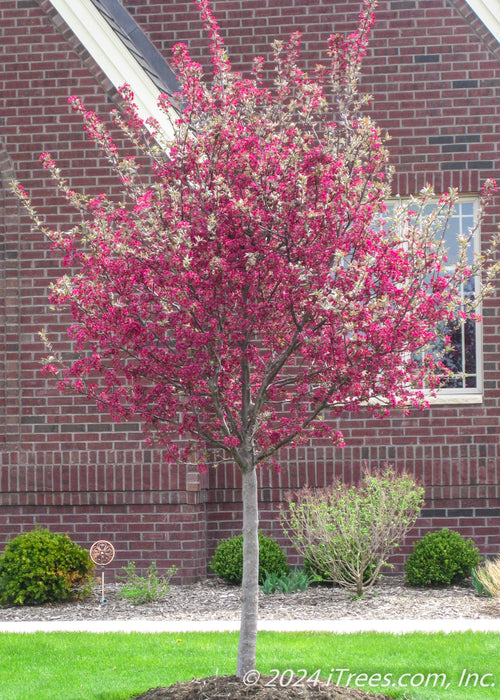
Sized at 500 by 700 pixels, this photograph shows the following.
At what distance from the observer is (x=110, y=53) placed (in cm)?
1057

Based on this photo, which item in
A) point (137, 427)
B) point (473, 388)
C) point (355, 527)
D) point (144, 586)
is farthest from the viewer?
point (473, 388)

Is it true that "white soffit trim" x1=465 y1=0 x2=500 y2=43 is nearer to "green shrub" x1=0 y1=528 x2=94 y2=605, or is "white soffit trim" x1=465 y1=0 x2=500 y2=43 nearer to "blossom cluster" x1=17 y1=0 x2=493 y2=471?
"blossom cluster" x1=17 y1=0 x2=493 y2=471

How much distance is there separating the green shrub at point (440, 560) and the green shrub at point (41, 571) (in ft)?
11.0

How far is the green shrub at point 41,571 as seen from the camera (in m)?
9.45

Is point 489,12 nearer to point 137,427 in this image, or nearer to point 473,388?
point 473,388


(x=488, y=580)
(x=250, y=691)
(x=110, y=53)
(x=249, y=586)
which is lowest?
(x=488, y=580)

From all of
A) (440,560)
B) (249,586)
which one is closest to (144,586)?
(440,560)

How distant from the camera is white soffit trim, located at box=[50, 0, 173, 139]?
10391 mm

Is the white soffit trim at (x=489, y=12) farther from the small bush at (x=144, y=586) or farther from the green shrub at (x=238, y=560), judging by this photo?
the small bush at (x=144, y=586)

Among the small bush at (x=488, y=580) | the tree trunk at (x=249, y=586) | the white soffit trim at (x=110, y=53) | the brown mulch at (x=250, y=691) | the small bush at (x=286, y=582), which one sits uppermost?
the white soffit trim at (x=110, y=53)

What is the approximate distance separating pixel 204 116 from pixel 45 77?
6.30 m

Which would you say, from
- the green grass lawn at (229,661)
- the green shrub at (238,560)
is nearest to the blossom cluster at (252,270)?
the green grass lawn at (229,661)

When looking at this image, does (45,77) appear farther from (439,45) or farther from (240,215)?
(240,215)

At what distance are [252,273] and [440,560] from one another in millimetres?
5762
